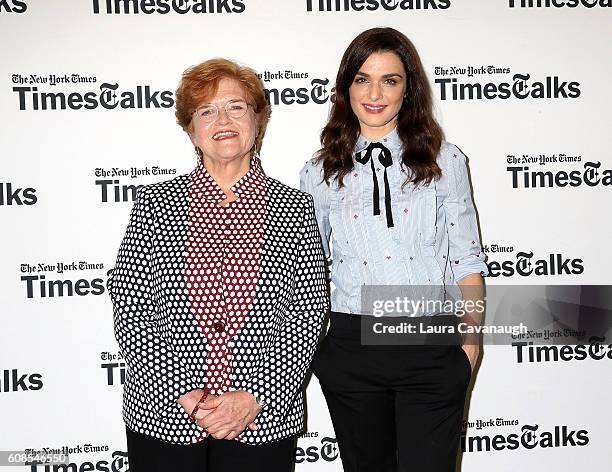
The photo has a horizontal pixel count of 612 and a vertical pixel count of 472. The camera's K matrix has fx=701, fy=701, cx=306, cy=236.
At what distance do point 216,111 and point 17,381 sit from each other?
1.50 metres

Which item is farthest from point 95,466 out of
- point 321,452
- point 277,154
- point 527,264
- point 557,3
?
point 557,3

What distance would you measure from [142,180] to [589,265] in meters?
1.90

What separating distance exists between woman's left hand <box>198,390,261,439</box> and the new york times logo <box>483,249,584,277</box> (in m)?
1.42

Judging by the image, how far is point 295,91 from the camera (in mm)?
2836

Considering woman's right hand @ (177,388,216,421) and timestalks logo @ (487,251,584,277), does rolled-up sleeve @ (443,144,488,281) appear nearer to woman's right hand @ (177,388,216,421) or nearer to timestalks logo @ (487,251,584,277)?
timestalks logo @ (487,251,584,277)

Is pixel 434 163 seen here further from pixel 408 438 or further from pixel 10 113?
pixel 10 113

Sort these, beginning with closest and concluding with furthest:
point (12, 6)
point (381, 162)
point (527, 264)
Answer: point (381, 162) → point (12, 6) → point (527, 264)

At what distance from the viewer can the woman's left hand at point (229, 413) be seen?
1890 mm

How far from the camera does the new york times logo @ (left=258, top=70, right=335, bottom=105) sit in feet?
9.26

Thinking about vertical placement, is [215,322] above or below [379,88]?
below

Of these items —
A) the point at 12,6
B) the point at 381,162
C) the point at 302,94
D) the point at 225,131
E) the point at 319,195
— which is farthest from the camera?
the point at 302,94

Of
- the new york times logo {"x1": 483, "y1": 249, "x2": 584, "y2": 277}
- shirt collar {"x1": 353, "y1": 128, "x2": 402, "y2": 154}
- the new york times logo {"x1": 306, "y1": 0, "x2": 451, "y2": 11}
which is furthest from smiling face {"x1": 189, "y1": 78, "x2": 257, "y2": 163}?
the new york times logo {"x1": 483, "y1": 249, "x2": 584, "y2": 277}

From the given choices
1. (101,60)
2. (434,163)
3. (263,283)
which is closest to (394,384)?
(263,283)

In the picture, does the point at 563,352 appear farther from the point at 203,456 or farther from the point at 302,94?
the point at 203,456
